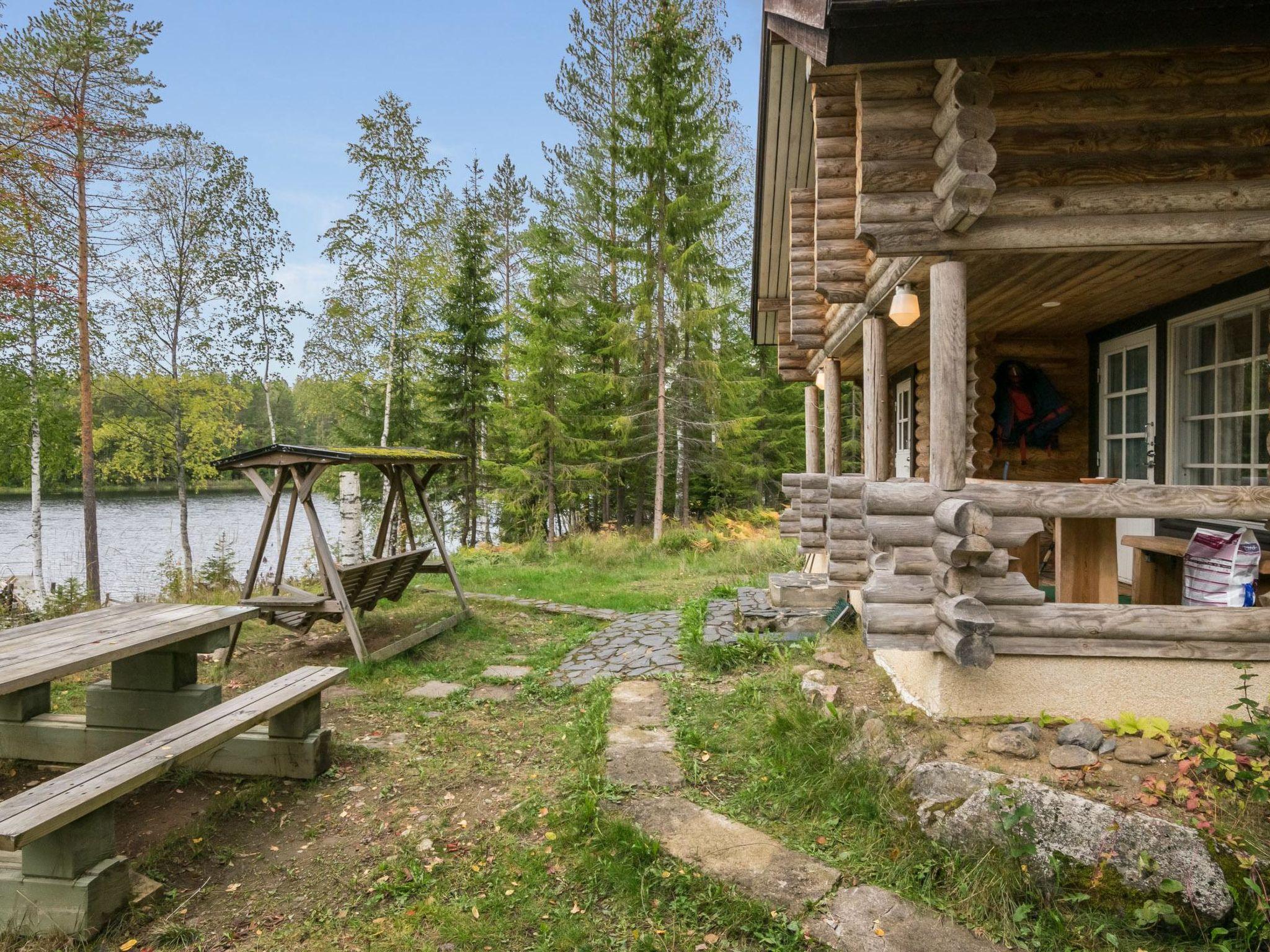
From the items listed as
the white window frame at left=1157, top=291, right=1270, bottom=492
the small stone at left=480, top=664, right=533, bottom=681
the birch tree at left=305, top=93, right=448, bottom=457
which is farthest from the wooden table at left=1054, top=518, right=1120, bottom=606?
the birch tree at left=305, top=93, right=448, bottom=457

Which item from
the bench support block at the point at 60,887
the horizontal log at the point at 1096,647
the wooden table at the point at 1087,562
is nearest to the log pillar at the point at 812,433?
the wooden table at the point at 1087,562

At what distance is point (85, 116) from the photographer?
1047 centimetres

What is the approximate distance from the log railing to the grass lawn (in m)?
0.66

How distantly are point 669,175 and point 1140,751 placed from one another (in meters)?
13.3

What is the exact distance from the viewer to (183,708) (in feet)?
12.6

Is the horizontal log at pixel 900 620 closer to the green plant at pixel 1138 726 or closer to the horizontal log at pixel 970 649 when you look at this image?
the horizontal log at pixel 970 649

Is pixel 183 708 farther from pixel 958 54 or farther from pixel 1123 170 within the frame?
pixel 1123 170

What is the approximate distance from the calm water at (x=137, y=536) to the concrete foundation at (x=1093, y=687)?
10.3 meters

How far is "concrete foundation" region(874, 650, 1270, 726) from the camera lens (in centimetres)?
324

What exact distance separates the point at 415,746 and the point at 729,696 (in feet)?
6.69

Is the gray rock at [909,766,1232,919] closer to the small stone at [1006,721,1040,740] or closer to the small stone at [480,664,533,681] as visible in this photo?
the small stone at [1006,721,1040,740]

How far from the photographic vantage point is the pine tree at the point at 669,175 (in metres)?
13.3

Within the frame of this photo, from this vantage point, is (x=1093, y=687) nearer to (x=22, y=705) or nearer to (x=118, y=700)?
(x=118, y=700)

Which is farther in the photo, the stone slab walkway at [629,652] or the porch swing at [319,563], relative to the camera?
the porch swing at [319,563]
